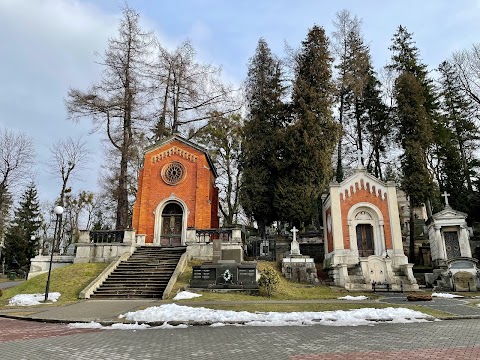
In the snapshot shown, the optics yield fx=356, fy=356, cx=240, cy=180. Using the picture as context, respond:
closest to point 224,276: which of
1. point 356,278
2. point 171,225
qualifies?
point 356,278

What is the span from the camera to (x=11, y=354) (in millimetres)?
6090

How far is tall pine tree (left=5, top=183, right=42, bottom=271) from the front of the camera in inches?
1599

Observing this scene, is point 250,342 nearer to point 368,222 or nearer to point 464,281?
point 464,281

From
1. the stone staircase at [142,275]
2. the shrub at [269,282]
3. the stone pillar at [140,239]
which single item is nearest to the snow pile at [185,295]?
the stone staircase at [142,275]

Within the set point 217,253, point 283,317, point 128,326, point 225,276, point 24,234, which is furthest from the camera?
point 24,234

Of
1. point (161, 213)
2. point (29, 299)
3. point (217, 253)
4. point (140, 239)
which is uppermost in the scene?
point (161, 213)

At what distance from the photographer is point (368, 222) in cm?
2156

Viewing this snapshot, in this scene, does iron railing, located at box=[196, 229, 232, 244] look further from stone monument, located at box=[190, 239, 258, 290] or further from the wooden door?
the wooden door

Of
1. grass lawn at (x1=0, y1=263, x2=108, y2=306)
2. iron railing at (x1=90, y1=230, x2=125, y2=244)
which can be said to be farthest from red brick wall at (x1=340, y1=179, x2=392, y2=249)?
grass lawn at (x1=0, y1=263, x2=108, y2=306)

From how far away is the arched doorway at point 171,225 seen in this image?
77.9 ft

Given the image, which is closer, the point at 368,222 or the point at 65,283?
the point at 65,283

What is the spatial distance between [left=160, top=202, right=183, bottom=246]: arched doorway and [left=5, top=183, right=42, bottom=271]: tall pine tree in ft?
78.0

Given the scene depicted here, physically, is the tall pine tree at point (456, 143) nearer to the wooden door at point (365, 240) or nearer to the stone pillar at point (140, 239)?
the wooden door at point (365, 240)

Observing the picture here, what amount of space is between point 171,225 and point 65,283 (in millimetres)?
8646
